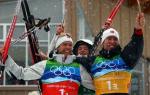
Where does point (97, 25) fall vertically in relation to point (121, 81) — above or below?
above

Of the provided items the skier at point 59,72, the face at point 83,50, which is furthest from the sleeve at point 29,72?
the face at point 83,50

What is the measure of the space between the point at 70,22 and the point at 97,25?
2.37 ft

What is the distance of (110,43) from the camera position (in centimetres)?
607

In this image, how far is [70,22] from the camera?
1212 cm

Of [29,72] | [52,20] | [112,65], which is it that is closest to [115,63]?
[112,65]

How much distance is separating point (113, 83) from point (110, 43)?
45 centimetres

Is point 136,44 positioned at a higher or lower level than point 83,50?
lower

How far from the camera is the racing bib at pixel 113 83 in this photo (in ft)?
19.9

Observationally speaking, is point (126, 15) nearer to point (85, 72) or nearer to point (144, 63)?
point (144, 63)

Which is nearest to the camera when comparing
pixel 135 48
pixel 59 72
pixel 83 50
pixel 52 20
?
pixel 135 48

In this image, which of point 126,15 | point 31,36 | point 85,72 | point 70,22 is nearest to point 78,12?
point 70,22

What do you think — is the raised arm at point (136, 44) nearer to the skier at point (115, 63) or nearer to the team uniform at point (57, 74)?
the skier at point (115, 63)

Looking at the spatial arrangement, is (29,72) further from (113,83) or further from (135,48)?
(135,48)

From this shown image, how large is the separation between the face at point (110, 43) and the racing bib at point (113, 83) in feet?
0.98
